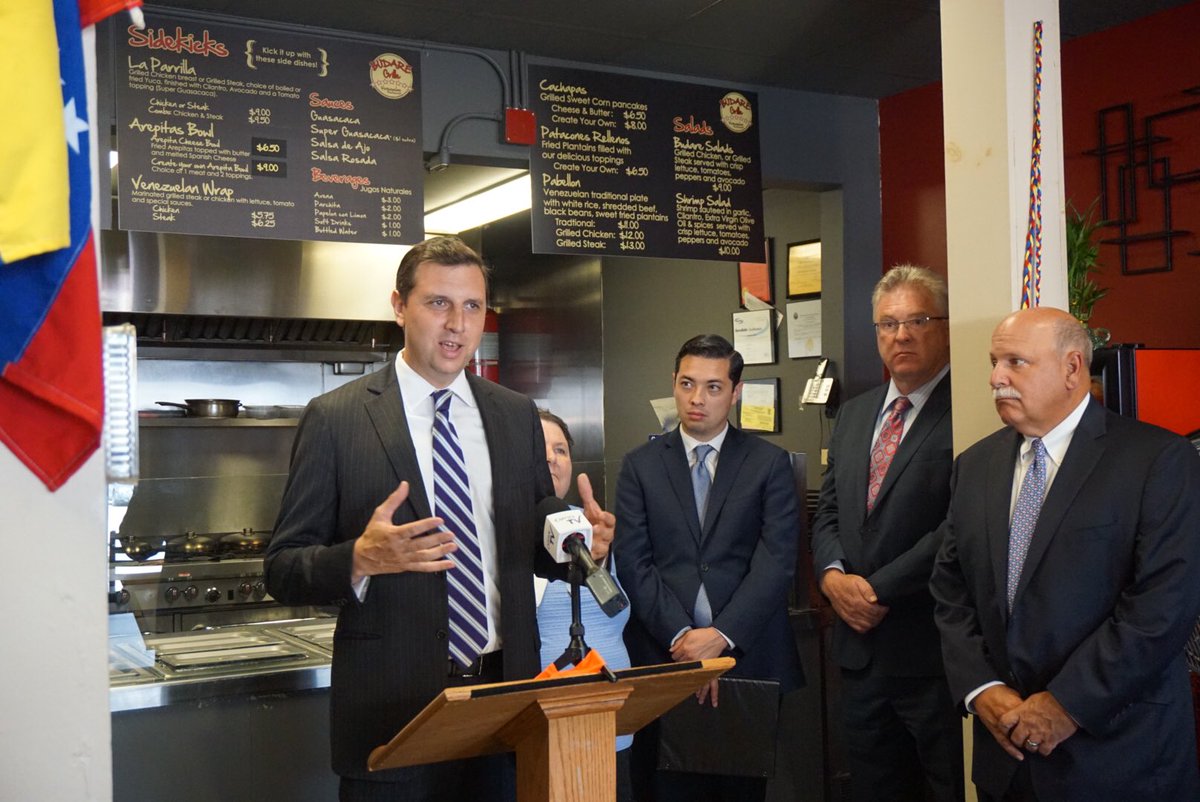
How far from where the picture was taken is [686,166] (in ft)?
15.3

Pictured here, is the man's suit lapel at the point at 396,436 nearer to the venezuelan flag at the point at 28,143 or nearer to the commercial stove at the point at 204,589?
the venezuelan flag at the point at 28,143

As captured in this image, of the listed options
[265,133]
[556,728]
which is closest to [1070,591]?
[556,728]

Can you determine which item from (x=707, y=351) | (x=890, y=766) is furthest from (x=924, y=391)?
(x=890, y=766)

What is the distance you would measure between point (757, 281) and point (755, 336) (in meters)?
0.26

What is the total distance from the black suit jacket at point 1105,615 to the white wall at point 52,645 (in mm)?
1820

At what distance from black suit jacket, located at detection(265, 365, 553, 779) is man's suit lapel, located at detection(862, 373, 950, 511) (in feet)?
3.86

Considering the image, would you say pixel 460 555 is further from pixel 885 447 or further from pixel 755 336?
pixel 755 336

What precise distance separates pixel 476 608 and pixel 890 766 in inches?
56.5

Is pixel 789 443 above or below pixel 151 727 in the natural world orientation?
above

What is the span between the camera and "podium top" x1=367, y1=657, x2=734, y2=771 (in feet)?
5.49

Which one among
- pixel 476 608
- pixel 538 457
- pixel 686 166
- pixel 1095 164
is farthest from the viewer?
pixel 686 166

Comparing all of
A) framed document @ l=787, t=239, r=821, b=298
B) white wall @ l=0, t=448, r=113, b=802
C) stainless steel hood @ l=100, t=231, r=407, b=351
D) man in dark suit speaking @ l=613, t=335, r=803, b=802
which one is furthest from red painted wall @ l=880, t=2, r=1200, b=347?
white wall @ l=0, t=448, r=113, b=802

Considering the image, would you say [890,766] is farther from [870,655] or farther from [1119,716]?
[1119,716]

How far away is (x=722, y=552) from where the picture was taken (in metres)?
3.24
